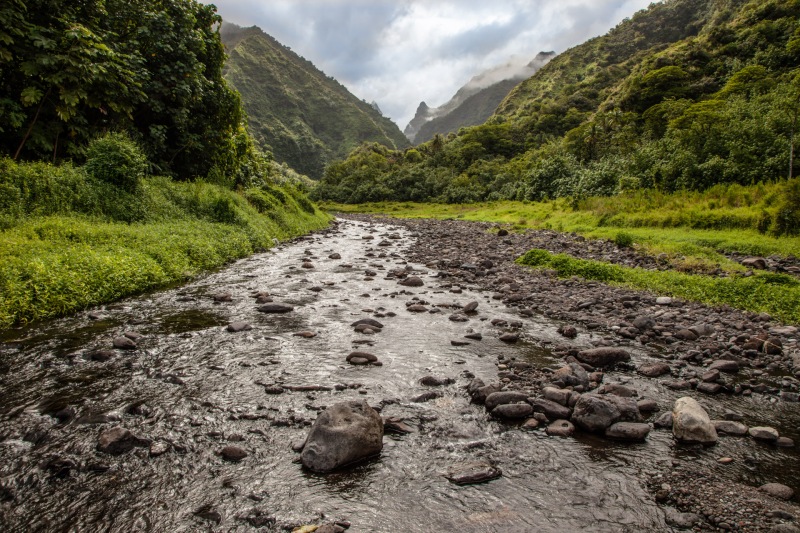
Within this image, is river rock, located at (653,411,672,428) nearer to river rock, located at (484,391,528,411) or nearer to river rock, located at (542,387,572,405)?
river rock, located at (542,387,572,405)

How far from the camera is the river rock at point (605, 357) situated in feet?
24.6

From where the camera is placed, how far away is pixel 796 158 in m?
24.8

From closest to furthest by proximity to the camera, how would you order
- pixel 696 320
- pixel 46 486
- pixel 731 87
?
pixel 46 486
pixel 696 320
pixel 731 87

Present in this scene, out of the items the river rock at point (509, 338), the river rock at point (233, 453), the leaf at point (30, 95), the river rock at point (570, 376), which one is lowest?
the river rock at point (509, 338)

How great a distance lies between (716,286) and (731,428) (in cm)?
833

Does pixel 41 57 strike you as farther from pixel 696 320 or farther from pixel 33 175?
pixel 696 320

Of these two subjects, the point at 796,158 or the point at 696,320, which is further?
the point at 796,158

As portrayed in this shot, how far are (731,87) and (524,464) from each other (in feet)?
241

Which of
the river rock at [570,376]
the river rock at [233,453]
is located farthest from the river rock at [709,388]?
the river rock at [233,453]

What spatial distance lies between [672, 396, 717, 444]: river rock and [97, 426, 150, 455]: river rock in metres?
6.35

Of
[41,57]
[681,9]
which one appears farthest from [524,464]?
[681,9]

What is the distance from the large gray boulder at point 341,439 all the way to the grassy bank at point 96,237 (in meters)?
7.41

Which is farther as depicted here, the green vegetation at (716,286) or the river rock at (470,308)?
the river rock at (470,308)

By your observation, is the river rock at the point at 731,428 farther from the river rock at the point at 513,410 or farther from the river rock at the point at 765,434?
the river rock at the point at 513,410
